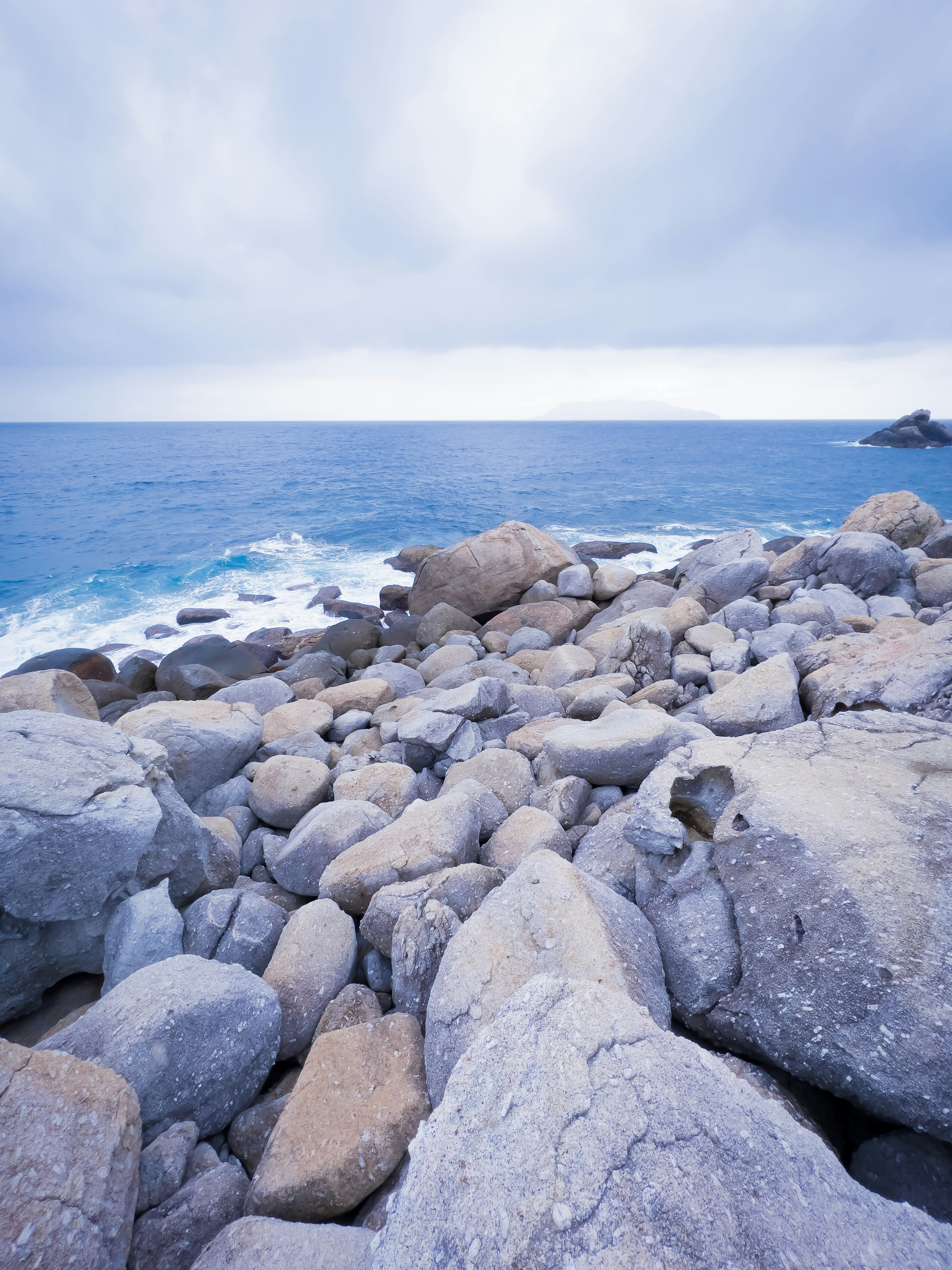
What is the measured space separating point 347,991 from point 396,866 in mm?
658

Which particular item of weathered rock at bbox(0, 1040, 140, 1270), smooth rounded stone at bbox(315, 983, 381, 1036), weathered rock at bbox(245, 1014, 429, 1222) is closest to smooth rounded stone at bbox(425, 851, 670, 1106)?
weathered rock at bbox(245, 1014, 429, 1222)

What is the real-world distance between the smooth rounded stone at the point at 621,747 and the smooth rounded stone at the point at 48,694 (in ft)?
12.7

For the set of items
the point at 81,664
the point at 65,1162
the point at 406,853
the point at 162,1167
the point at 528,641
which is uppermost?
the point at 65,1162

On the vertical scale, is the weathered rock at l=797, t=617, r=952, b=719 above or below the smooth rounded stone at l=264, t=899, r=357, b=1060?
above

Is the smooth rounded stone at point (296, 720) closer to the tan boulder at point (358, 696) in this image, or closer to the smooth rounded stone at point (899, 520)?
the tan boulder at point (358, 696)

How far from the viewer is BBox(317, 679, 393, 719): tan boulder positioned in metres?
6.73

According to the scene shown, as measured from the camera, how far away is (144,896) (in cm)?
292

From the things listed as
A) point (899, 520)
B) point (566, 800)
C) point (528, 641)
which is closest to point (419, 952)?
point (566, 800)

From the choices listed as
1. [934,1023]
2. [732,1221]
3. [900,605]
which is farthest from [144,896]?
[900,605]

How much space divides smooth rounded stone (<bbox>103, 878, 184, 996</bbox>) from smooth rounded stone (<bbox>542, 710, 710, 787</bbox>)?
2535 millimetres

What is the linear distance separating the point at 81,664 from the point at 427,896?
9686 millimetres

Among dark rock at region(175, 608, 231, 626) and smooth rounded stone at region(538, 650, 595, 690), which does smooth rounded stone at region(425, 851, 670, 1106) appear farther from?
dark rock at region(175, 608, 231, 626)

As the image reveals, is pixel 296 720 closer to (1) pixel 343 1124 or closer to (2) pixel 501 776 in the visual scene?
(2) pixel 501 776

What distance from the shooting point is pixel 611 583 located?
11.1m
